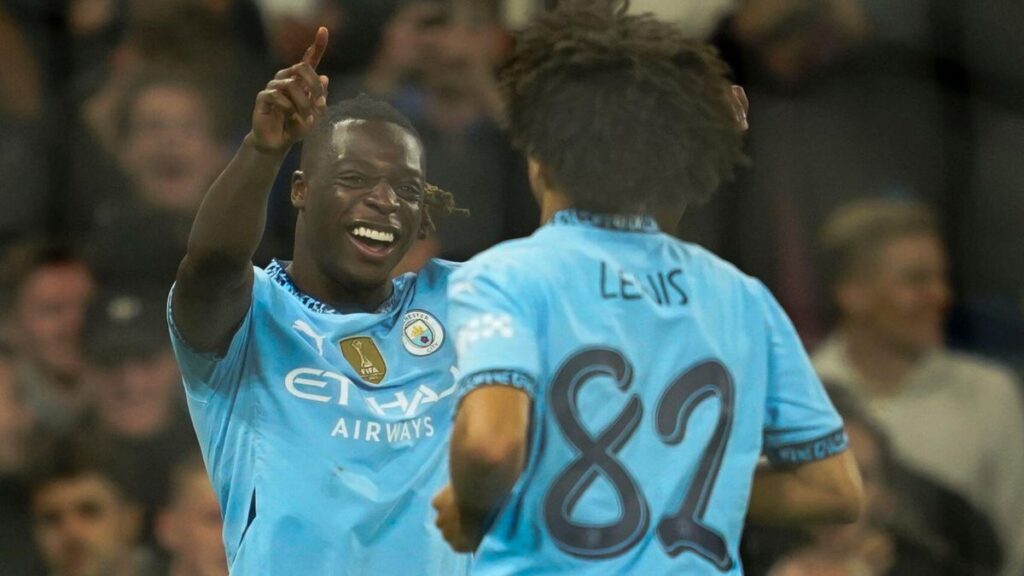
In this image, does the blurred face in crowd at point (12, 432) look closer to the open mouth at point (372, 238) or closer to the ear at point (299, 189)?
the ear at point (299, 189)

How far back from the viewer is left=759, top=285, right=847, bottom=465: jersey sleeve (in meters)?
1.83

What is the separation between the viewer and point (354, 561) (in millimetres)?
2438

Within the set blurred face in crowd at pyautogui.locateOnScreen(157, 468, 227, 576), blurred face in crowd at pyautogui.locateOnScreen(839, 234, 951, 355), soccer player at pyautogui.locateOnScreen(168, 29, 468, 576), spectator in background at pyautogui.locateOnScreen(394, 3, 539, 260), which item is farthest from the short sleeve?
blurred face in crowd at pyautogui.locateOnScreen(157, 468, 227, 576)

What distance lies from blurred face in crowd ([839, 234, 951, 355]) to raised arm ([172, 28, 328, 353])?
1.64 meters

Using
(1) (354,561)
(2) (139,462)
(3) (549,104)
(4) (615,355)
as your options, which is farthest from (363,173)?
(2) (139,462)

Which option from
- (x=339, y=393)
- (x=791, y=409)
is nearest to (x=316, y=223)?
(x=339, y=393)

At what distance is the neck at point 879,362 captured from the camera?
3523mm

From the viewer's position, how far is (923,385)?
3527 mm

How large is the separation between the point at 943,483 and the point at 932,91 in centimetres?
94

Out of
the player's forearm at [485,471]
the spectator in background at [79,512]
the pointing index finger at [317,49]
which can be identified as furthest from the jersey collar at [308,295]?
the spectator in background at [79,512]

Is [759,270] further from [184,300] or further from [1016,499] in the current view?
[184,300]

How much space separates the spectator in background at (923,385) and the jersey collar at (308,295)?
122 centimetres

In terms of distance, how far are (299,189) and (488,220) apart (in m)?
0.86

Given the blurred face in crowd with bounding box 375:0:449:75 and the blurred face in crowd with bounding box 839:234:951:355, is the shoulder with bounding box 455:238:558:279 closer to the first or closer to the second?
the blurred face in crowd with bounding box 839:234:951:355
